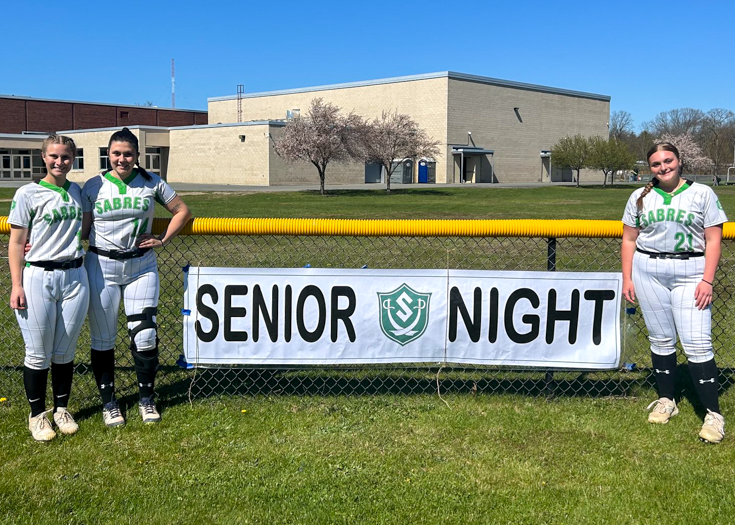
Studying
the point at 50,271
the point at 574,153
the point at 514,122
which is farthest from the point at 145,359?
the point at 514,122

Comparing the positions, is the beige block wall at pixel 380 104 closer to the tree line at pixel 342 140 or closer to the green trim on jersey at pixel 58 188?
the tree line at pixel 342 140

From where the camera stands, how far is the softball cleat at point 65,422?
4.05 meters

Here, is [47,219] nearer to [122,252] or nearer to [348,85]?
[122,252]

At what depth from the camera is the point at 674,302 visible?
4.07 metres

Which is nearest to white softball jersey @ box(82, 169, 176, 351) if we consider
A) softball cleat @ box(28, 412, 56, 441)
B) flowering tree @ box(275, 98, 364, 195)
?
softball cleat @ box(28, 412, 56, 441)

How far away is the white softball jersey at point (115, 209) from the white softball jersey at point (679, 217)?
9.14 ft

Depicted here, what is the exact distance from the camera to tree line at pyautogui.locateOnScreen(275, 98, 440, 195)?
42.0 m

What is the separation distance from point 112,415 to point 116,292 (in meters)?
0.75

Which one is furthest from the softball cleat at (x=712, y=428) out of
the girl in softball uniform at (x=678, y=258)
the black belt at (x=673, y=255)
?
the black belt at (x=673, y=255)

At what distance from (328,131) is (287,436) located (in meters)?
39.2

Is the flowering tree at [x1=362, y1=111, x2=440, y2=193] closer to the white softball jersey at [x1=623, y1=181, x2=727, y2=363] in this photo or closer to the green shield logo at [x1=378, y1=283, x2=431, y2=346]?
the green shield logo at [x1=378, y1=283, x2=431, y2=346]

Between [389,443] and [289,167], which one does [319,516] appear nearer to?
[389,443]

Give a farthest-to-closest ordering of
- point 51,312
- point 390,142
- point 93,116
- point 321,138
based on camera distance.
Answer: point 93,116, point 390,142, point 321,138, point 51,312

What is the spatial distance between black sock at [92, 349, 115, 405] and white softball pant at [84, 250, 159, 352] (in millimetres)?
55
